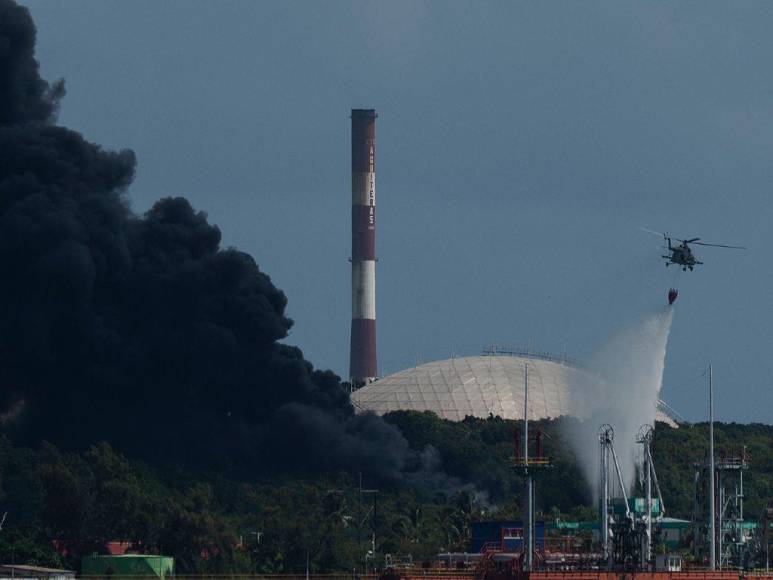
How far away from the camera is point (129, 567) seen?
5768 inches

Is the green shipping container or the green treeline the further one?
the green treeline

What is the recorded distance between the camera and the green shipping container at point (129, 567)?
146m

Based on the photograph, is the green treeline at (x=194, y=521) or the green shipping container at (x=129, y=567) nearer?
the green shipping container at (x=129, y=567)

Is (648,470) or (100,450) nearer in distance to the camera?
(648,470)

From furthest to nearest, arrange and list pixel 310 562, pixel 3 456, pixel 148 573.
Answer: pixel 3 456, pixel 310 562, pixel 148 573

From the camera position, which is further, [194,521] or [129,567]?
[194,521]

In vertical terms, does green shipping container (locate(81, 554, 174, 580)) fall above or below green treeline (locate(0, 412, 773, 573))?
below

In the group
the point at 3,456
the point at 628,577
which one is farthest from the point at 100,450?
the point at 628,577

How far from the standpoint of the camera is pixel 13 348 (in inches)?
7835

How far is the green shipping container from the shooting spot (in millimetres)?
145750

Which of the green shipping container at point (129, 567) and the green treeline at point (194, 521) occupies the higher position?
the green treeline at point (194, 521)

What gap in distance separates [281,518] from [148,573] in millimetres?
19338

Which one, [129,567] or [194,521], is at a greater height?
[194,521]

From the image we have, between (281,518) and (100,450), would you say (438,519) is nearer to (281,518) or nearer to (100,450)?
(281,518)
